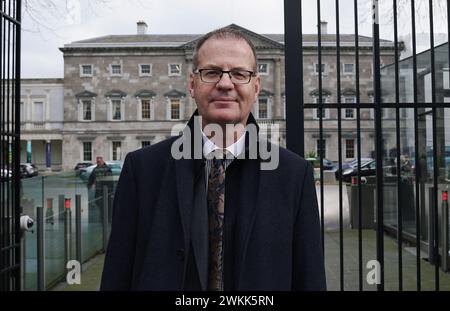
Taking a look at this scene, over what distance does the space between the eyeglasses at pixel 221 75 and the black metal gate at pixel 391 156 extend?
3.73 feet

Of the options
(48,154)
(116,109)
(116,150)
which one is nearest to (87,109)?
(116,109)

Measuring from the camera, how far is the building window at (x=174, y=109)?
171 feet

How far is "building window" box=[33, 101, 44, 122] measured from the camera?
55.8m

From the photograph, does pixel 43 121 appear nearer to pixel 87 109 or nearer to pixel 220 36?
pixel 87 109

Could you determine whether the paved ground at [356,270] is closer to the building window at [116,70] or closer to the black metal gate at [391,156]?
Answer: the black metal gate at [391,156]

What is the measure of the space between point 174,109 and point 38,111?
1733 centimetres

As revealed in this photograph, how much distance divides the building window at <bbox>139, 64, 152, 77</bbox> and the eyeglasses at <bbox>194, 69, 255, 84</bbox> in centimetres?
5138

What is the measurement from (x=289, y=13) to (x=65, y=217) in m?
4.84

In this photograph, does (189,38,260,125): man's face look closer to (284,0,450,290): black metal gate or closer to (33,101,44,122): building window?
(284,0,450,290): black metal gate

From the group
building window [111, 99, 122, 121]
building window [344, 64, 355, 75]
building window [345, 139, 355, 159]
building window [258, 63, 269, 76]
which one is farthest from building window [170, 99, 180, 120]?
building window [345, 139, 355, 159]

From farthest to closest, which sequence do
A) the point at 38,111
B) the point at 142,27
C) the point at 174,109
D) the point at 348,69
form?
the point at 142,27
the point at 38,111
the point at 174,109
the point at 348,69

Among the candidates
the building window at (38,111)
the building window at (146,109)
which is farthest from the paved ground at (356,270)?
the building window at (38,111)

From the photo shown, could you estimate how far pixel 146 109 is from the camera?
173 feet
